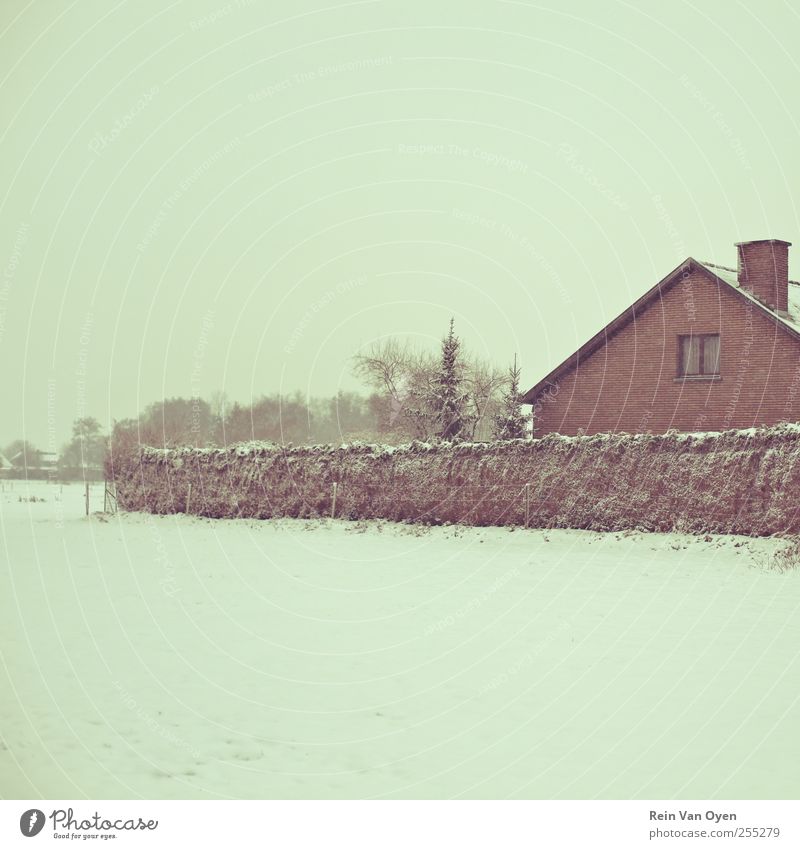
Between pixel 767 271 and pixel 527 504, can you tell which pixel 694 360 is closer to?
pixel 767 271

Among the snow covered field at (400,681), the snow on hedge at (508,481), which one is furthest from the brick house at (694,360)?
the snow covered field at (400,681)

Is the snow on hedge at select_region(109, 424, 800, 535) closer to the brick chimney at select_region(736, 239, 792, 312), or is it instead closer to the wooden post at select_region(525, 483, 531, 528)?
the wooden post at select_region(525, 483, 531, 528)

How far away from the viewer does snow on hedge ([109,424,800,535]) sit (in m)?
22.0

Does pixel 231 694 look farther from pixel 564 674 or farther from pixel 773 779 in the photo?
pixel 773 779

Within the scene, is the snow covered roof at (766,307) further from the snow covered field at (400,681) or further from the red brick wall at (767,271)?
the snow covered field at (400,681)

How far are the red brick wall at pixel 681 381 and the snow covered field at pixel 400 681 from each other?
1147cm

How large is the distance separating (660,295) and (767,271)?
3580 millimetres

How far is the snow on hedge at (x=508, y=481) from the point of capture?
2205 cm

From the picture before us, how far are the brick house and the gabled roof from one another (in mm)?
43

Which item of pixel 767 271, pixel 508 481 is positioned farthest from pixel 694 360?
pixel 508 481

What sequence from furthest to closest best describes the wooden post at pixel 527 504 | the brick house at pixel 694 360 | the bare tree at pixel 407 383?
the bare tree at pixel 407 383, the brick house at pixel 694 360, the wooden post at pixel 527 504

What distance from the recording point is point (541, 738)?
310 inches
